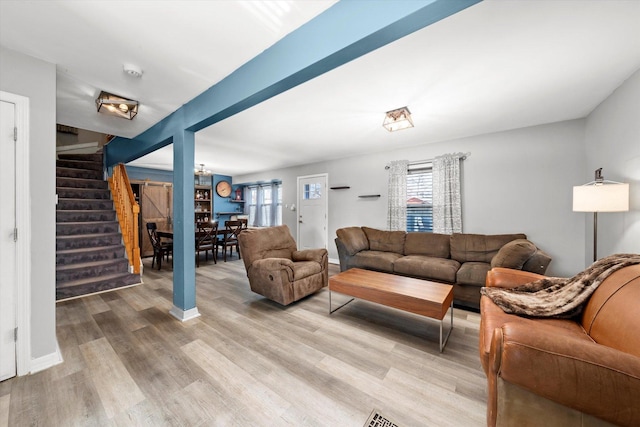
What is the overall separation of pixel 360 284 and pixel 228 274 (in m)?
2.95

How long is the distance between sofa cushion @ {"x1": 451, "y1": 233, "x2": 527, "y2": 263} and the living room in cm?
38

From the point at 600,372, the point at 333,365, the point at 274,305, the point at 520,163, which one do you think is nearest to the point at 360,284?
the point at 333,365

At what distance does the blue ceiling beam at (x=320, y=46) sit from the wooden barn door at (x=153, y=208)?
470 cm

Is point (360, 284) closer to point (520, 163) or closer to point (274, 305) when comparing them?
point (274, 305)

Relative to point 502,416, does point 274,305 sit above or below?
below

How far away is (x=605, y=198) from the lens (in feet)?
6.61

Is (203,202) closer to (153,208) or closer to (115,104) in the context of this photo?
(153,208)

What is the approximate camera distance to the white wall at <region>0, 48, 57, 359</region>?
1.74 metres

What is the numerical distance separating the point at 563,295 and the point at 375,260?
222 centimetres

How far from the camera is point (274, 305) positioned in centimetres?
294

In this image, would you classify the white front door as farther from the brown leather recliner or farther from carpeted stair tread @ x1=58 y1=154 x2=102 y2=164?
carpeted stair tread @ x1=58 y1=154 x2=102 y2=164

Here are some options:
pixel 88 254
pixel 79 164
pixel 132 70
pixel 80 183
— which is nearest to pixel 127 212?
pixel 88 254

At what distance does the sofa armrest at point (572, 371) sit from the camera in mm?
813

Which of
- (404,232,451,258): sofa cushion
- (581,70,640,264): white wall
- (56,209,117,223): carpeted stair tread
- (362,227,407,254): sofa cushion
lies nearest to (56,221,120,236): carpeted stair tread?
(56,209,117,223): carpeted stair tread
